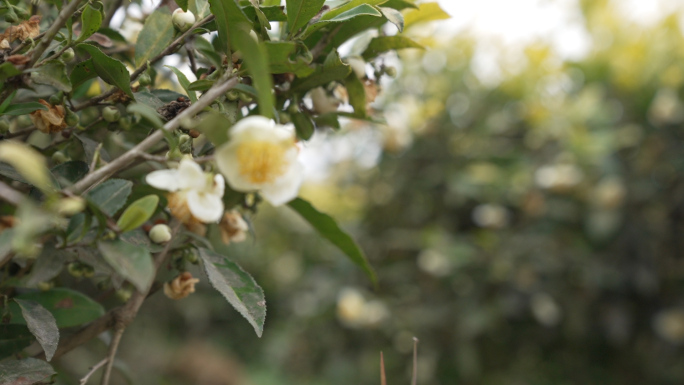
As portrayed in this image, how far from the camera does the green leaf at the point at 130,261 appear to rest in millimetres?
361

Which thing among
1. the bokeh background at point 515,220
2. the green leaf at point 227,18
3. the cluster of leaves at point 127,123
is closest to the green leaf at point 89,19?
the cluster of leaves at point 127,123

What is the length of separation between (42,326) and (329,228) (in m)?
A: 0.30

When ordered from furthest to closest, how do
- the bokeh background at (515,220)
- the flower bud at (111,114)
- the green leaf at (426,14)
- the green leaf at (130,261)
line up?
1. the bokeh background at (515,220)
2. the green leaf at (426,14)
3. the flower bud at (111,114)
4. the green leaf at (130,261)

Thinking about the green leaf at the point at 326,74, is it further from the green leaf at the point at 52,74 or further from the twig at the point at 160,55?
the green leaf at the point at 52,74

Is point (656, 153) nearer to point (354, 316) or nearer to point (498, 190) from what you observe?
point (498, 190)

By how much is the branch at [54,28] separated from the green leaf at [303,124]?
0.87ft

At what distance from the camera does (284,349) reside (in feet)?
6.97

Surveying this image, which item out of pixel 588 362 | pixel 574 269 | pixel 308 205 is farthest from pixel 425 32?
pixel 308 205

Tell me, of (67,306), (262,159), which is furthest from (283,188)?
(67,306)

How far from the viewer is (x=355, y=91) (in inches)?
25.3

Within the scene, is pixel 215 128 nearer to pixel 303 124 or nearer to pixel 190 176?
pixel 190 176

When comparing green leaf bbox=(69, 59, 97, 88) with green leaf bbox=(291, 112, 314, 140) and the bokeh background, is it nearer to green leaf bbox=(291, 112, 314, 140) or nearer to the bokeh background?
green leaf bbox=(291, 112, 314, 140)

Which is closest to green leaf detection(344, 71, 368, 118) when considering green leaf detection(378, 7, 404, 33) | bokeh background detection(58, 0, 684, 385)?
green leaf detection(378, 7, 404, 33)

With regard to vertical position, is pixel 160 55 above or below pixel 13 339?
above
